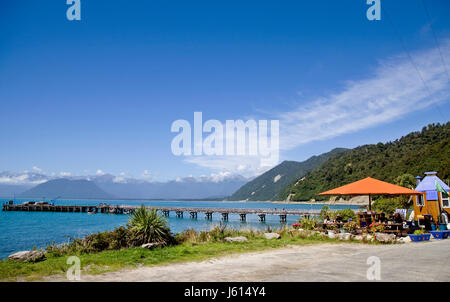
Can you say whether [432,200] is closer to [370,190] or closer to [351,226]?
[351,226]

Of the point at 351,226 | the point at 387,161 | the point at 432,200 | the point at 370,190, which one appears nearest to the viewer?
the point at 370,190

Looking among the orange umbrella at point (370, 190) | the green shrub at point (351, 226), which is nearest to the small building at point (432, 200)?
the green shrub at point (351, 226)

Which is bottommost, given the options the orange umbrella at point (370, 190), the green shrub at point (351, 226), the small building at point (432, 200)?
the green shrub at point (351, 226)

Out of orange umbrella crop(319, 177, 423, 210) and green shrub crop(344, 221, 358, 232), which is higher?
orange umbrella crop(319, 177, 423, 210)

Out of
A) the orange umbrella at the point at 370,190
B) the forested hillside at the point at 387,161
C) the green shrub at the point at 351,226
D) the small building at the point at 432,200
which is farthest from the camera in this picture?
the forested hillside at the point at 387,161

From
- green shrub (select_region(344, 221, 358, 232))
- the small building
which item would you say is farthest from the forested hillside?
green shrub (select_region(344, 221, 358, 232))

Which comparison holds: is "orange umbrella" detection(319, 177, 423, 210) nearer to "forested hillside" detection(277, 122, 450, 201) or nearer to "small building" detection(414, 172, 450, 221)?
"small building" detection(414, 172, 450, 221)

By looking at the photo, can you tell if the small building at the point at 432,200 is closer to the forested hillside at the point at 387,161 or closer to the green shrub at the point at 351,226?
the green shrub at the point at 351,226

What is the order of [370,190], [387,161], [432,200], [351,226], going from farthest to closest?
[387,161], [432,200], [351,226], [370,190]

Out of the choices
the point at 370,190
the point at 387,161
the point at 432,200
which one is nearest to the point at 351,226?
the point at 370,190

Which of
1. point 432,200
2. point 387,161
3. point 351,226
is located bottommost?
point 351,226

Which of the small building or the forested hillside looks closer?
the small building
